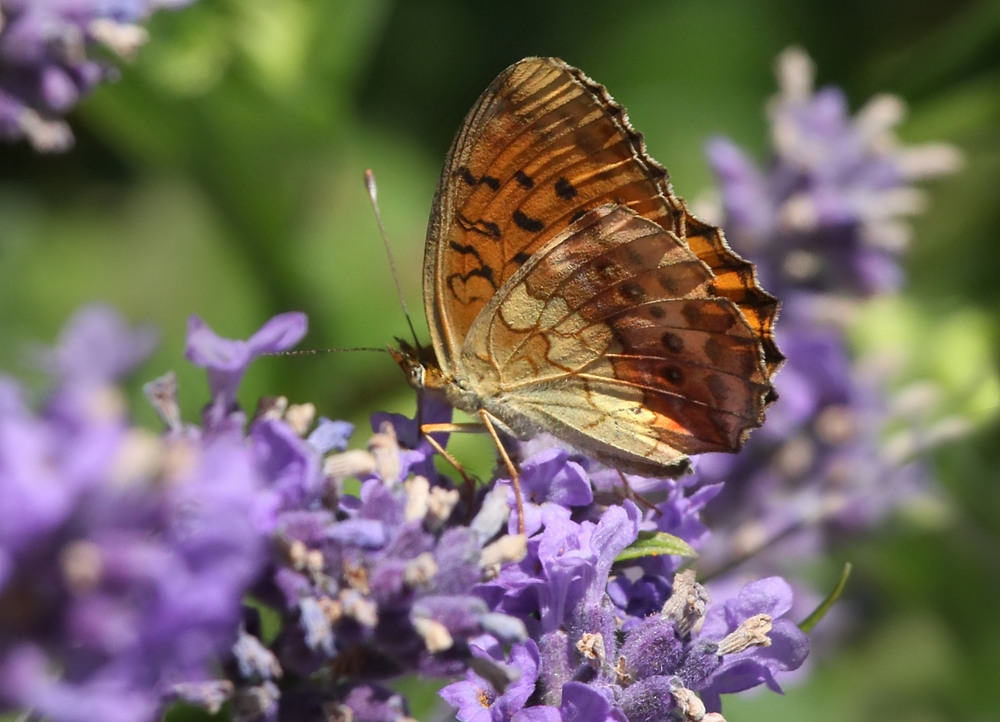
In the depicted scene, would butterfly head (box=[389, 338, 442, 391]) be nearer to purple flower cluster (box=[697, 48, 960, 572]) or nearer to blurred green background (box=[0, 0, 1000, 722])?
purple flower cluster (box=[697, 48, 960, 572])

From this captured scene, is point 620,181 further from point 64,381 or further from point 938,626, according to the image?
point 938,626

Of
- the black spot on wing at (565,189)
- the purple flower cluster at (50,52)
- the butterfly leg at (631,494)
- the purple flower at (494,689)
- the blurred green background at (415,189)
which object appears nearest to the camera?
the purple flower at (494,689)

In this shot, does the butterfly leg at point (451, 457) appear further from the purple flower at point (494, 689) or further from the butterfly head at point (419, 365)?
the purple flower at point (494, 689)

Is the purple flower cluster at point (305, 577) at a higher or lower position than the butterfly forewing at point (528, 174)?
lower

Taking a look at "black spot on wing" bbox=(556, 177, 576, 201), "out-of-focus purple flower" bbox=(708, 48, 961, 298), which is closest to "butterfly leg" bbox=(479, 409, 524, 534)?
"black spot on wing" bbox=(556, 177, 576, 201)

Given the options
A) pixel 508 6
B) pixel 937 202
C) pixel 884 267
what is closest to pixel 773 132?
pixel 884 267

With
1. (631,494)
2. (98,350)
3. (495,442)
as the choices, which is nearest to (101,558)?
(98,350)

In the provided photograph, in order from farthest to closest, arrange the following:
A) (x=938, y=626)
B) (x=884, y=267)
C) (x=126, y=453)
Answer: (x=938, y=626) → (x=884, y=267) → (x=126, y=453)

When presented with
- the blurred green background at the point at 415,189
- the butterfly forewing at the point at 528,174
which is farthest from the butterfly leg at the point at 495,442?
the blurred green background at the point at 415,189
